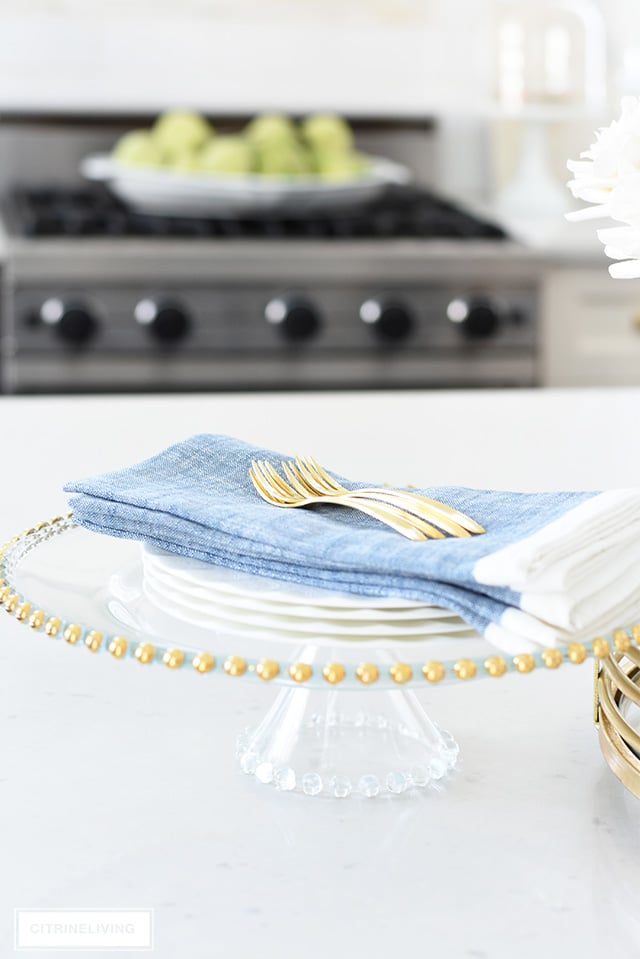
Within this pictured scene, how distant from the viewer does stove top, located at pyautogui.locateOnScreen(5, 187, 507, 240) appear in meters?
2.06

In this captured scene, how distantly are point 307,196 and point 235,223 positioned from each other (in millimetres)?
207

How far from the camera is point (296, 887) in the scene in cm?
44

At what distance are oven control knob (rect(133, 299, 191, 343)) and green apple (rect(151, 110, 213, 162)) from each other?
56 cm

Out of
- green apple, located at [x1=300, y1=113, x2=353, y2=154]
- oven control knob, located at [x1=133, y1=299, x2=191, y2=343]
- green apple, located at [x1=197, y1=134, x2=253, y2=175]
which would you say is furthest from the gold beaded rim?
green apple, located at [x1=300, y1=113, x2=353, y2=154]

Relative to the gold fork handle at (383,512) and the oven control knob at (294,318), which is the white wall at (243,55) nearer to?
the oven control knob at (294,318)

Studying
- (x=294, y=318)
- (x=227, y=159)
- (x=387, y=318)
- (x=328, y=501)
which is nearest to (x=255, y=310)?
(x=294, y=318)

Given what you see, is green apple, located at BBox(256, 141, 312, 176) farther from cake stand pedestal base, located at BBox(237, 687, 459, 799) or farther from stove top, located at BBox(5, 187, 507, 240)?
cake stand pedestal base, located at BBox(237, 687, 459, 799)

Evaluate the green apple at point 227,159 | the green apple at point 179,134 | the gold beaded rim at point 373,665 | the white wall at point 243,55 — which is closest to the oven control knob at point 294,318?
the green apple at point 227,159

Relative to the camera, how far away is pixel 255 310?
2.00 metres

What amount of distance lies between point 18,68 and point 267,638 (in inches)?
93.6

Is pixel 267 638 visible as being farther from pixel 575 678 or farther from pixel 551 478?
pixel 551 478

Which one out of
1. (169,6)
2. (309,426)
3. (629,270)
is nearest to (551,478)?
(309,426)

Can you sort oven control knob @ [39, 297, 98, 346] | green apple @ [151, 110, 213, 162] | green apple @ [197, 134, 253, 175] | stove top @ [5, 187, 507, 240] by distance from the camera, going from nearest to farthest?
oven control knob @ [39, 297, 98, 346] < stove top @ [5, 187, 507, 240] < green apple @ [197, 134, 253, 175] < green apple @ [151, 110, 213, 162]

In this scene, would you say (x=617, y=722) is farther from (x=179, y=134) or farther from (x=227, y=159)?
(x=179, y=134)
